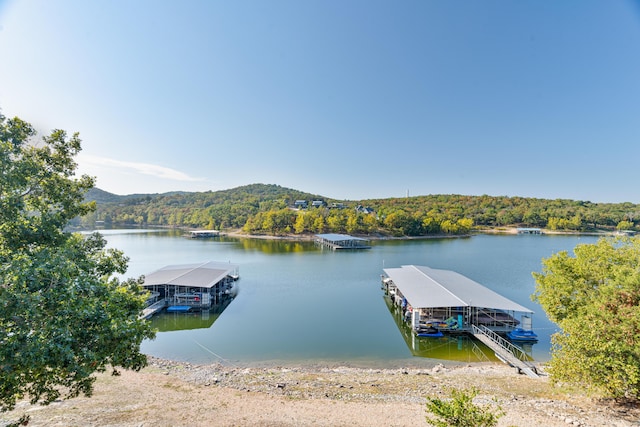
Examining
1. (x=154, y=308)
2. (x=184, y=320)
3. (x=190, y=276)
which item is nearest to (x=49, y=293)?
(x=184, y=320)

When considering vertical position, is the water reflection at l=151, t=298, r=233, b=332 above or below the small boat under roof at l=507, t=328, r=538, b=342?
below

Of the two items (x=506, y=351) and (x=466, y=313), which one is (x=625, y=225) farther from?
(x=506, y=351)

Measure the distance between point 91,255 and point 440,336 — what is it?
1598 centimetres

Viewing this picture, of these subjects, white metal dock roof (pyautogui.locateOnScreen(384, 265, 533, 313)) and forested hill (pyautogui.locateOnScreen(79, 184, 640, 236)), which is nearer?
white metal dock roof (pyautogui.locateOnScreen(384, 265, 533, 313))

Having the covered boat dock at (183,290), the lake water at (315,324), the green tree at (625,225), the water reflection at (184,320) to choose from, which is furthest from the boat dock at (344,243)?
the green tree at (625,225)

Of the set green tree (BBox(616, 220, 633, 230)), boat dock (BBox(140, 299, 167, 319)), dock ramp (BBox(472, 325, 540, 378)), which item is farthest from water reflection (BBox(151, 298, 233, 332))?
green tree (BBox(616, 220, 633, 230))

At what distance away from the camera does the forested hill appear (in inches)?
2817

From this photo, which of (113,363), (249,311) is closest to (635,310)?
(113,363)

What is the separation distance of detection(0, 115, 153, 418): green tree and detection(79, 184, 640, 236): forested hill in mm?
62492

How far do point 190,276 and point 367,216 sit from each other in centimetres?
5672

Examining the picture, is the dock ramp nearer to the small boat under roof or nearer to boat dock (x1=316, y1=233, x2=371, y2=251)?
the small boat under roof

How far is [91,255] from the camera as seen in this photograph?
27.0ft

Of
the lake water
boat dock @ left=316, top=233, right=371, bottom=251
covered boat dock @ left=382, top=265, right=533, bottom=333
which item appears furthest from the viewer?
boat dock @ left=316, top=233, right=371, bottom=251

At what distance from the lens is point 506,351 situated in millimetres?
13516
